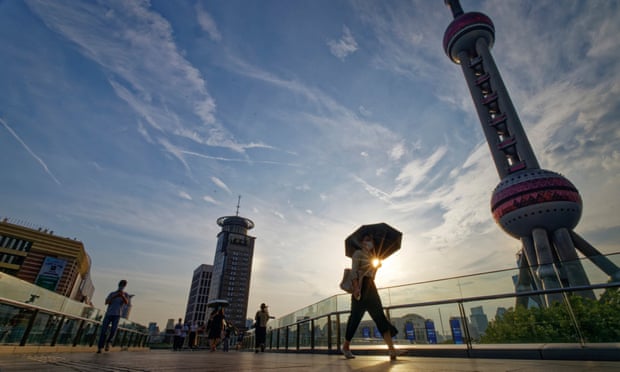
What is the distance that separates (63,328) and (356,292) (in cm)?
817

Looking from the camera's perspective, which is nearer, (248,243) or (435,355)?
(435,355)

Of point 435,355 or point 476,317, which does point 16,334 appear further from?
point 476,317

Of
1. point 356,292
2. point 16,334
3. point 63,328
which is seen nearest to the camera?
point 356,292

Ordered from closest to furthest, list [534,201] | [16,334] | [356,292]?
[356,292], [16,334], [534,201]

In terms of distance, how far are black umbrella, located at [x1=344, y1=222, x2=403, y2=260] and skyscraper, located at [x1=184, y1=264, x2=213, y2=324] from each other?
5179 inches

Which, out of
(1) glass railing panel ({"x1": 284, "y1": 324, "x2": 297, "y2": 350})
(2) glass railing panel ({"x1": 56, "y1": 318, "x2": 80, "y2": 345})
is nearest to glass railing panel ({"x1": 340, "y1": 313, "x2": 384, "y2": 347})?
(1) glass railing panel ({"x1": 284, "y1": 324, "x2": 297, "y2": 350})

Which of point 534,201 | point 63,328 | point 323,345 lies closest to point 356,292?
point 323,345

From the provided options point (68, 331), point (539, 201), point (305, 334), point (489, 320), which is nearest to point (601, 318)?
point (489, 320)

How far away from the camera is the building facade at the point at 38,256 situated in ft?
131

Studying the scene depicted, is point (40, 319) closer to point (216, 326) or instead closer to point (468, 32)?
point (216, 326)

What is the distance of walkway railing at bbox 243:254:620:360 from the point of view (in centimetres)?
496

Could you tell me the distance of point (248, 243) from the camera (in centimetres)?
12988

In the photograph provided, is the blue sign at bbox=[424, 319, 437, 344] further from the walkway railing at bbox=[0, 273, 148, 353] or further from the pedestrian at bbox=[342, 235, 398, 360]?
the walkway railing at bbox=[0, 273, 148, 353]

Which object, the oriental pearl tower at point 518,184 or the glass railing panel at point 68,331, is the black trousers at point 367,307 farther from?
the oriental pearl tower at point 518,184
